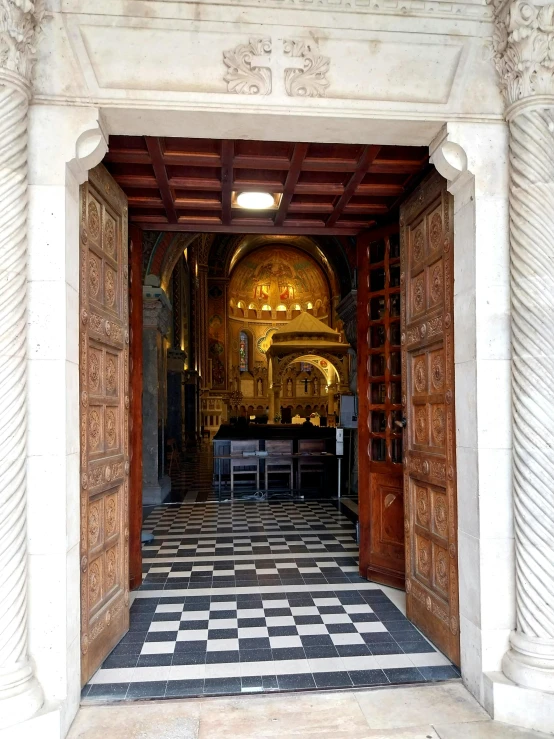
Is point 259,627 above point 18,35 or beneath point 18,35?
beneath

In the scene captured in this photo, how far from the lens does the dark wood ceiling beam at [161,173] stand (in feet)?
10.9

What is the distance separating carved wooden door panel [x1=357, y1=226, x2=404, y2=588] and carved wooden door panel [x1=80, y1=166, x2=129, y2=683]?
6.90ft

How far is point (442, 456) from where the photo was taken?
3.39 meters

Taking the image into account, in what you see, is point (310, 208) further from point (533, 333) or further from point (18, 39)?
point (18, 39)

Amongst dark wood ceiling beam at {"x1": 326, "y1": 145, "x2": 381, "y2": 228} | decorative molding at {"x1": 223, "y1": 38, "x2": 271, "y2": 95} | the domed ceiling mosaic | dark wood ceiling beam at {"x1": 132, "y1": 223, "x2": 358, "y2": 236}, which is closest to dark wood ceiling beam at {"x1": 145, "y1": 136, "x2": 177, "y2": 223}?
dark wood ceiling beam at {"x1": 132, "y1": 223, "x2": 358, "y2": 236}

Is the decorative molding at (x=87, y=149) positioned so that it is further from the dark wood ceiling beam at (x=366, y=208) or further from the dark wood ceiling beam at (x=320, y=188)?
the dark wood ceiling beam at (x=366, y=208)

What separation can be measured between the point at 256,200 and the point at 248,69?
5.03 ft

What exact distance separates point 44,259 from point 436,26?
2407mm

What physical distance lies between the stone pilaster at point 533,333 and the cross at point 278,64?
1115mm

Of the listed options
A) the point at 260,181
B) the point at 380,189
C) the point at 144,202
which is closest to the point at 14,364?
the point at 144,202

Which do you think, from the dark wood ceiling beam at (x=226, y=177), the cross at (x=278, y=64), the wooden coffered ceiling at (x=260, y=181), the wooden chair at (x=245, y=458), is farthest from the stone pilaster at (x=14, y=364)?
the wooden chair at (x=245, y=458)

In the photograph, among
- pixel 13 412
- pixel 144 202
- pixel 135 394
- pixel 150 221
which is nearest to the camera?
pixel 13 412

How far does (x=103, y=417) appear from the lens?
3410mm

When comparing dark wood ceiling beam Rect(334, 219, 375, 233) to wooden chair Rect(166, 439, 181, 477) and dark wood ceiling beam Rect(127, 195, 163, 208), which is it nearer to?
dark wood ceiling beam Rect(127, 195, 163, 208)
